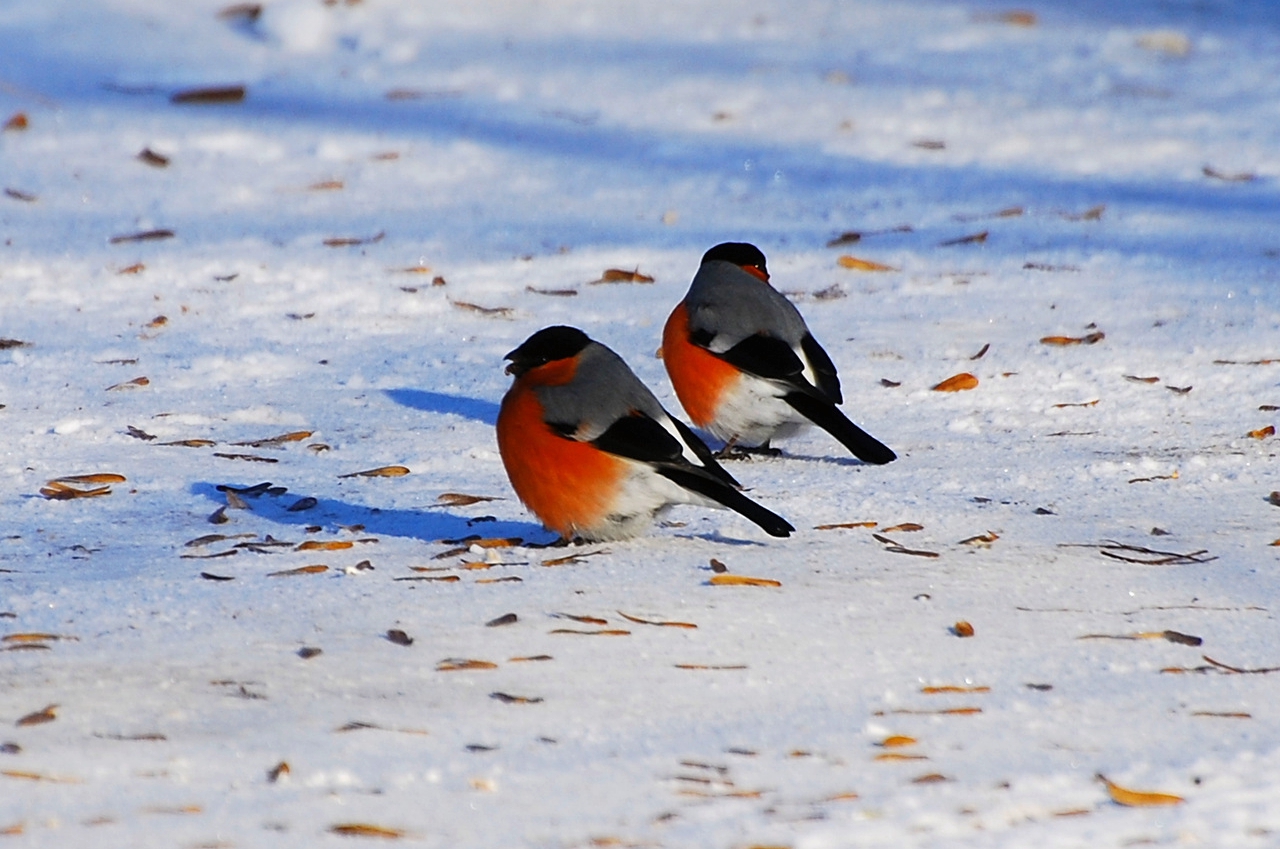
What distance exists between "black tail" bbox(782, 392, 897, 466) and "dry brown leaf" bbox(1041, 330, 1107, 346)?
1429 mm

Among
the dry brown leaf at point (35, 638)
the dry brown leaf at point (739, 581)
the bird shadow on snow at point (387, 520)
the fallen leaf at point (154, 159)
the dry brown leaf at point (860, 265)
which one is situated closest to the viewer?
the dry brown leaf at point (35, 638)

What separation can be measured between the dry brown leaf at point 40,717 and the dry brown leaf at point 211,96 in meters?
7.40

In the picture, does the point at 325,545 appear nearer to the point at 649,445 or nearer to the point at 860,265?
the point at 649,445

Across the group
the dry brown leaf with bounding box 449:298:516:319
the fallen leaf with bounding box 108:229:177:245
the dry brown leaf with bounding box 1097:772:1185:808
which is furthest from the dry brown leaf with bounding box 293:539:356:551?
the fallen leaf with bounding box 108:229:177:245

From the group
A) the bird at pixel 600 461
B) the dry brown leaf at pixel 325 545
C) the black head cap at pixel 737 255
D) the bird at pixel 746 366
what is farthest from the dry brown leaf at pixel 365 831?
the black head cap at pixel 737 255

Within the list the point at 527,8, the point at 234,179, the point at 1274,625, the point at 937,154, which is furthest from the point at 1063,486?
the point at 527,8

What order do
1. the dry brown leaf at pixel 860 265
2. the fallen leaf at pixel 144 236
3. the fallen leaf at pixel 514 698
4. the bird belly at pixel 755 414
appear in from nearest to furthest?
the fallen leaf at pixel 514 698
the bird belly at pixel 755 414
the dry brown leaf at pixel 860 265
the fallen leaf at pixel 144 236

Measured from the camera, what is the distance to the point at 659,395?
19.7ft

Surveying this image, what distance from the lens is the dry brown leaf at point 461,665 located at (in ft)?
10.9

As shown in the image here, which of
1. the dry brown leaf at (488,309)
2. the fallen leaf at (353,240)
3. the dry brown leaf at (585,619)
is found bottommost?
the dry brown leaf at (585,619)

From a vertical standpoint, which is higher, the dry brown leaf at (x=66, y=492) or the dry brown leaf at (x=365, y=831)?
the dry brown leaf at (x=365, y=831)

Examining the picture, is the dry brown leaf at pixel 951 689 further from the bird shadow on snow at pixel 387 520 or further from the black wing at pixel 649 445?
the bird shadow on snow at pixel 387 520

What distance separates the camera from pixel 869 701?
3.24 metres

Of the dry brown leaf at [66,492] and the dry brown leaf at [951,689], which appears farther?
the dry brown leaf at [66,492]
